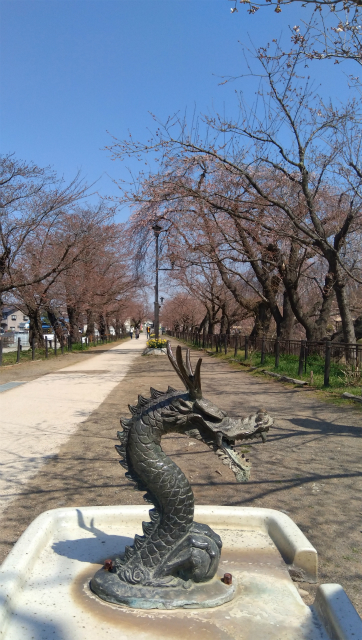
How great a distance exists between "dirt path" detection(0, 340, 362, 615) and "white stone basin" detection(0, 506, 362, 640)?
0.42 m

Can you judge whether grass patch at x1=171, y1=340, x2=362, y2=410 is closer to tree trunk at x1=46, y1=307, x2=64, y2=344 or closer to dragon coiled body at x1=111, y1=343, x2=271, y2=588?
dragon coiled body at x1=111, y1=343, x2=271, y2=588

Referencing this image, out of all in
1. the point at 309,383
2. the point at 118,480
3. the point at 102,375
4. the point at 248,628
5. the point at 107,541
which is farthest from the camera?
the point at 102,375

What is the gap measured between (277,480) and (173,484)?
3.31 m

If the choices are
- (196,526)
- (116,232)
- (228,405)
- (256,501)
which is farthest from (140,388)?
(116,232)

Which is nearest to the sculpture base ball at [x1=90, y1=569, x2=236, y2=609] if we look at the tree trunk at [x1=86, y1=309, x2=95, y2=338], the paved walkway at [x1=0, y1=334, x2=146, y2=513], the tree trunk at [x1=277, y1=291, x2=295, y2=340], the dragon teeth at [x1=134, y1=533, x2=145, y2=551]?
the dragon teeth at [x1=134, y1=533, x2=145, y2=551]

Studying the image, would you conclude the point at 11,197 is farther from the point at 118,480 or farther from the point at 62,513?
the point at 62,513

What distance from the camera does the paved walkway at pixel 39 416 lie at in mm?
6264

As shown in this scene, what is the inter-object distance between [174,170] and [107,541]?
13.3m

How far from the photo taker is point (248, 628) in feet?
8.48

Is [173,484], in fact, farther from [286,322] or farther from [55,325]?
[55,325]

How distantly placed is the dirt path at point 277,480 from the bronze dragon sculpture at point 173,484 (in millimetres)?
1029

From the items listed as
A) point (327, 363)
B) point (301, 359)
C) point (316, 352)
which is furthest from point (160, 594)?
point (316, 352)

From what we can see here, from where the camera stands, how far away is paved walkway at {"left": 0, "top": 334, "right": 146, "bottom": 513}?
20.6 ft

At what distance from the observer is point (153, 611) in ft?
8.91
